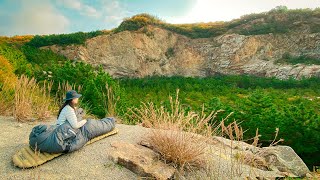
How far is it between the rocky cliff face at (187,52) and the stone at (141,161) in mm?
28029

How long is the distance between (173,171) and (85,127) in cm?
181

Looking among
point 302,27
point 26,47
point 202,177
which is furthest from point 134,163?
point 302,27

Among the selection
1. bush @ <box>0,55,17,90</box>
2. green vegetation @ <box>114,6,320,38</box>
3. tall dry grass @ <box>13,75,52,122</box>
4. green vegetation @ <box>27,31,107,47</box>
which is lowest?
tall dry grass @ <box>13,75,52,122</box>

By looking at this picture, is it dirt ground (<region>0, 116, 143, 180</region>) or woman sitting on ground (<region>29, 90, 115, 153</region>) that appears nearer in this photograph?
dirt ground (<region>0, 116, 143, 180</region>)

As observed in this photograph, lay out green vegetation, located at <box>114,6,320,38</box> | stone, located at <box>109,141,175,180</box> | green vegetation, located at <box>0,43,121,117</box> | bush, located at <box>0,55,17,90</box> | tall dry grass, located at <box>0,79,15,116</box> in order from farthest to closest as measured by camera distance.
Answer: green vegetation, located at <box>114,6,320,38</box> → green vegetation, located at <box>0,43,121,117</box> → bush, located at <box>0,55,17,90</box> → tall dry grass, located at <box>0,79,15,116</box> → stone, located at <box>109,141,175,180</box>

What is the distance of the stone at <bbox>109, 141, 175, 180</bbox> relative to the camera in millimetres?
5336

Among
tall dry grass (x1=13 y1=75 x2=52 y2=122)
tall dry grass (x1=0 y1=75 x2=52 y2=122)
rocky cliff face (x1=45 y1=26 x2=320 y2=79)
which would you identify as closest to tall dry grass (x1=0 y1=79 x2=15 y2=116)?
tall dry grass (x1=0 y1=75 x2=52 y2=122)

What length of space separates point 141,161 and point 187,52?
31.9 metres

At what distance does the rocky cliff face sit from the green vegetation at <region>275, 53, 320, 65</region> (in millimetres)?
387

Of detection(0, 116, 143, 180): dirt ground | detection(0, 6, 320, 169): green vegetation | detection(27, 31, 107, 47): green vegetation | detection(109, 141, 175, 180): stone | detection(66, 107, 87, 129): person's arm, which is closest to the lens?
detection(0, 116, 143, 180): dirt ground

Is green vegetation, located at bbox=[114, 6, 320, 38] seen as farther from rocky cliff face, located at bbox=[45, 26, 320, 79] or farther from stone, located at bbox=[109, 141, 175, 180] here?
stone, located at bbox=[109, 141, 175, 180]

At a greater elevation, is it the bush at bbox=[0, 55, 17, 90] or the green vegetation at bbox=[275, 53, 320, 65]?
the bush at bbox=[0, 55, 17, 90]

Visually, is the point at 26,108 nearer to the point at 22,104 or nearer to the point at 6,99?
the point at 22,104

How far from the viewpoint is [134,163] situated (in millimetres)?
5480
